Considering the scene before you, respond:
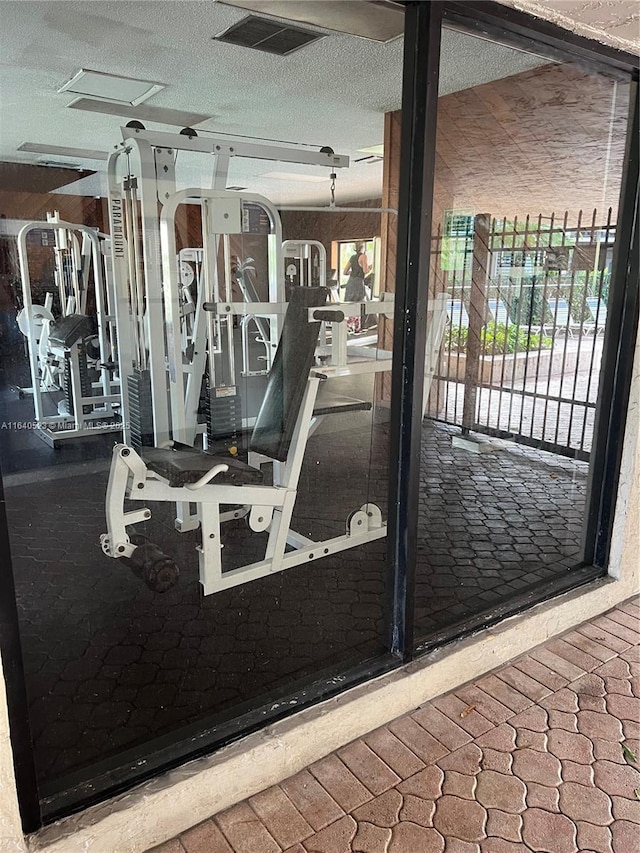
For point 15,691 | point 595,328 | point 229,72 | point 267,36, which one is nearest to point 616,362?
point 595,328

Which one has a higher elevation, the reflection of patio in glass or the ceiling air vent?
the ceiling air vent

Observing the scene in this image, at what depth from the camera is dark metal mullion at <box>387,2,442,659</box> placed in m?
1.48

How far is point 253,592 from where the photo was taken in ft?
7.96

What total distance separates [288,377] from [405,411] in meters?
0.93

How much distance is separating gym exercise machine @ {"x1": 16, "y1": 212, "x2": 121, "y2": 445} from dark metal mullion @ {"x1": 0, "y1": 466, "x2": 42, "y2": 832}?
367 cm

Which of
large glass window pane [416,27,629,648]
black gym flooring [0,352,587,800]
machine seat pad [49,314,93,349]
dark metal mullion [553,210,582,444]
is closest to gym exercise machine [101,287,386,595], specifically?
black gym flooring [0,352,587,800]

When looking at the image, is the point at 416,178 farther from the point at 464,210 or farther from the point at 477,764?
the point at 464,210

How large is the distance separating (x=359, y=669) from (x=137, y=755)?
0.63m

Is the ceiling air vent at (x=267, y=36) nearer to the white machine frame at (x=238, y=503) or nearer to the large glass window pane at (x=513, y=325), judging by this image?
the large glass window pane at (x=513, y=325)

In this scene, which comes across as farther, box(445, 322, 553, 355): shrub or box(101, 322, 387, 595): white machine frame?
box(445, 322, 553, 355): shrub

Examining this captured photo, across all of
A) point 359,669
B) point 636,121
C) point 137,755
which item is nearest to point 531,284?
point 636,121

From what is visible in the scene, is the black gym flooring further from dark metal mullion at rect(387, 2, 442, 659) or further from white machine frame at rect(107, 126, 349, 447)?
white machine frame at rect(107, 126, 349, 447)

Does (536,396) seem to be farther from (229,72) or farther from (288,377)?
(229,72)

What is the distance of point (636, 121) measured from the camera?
6.59 feet
